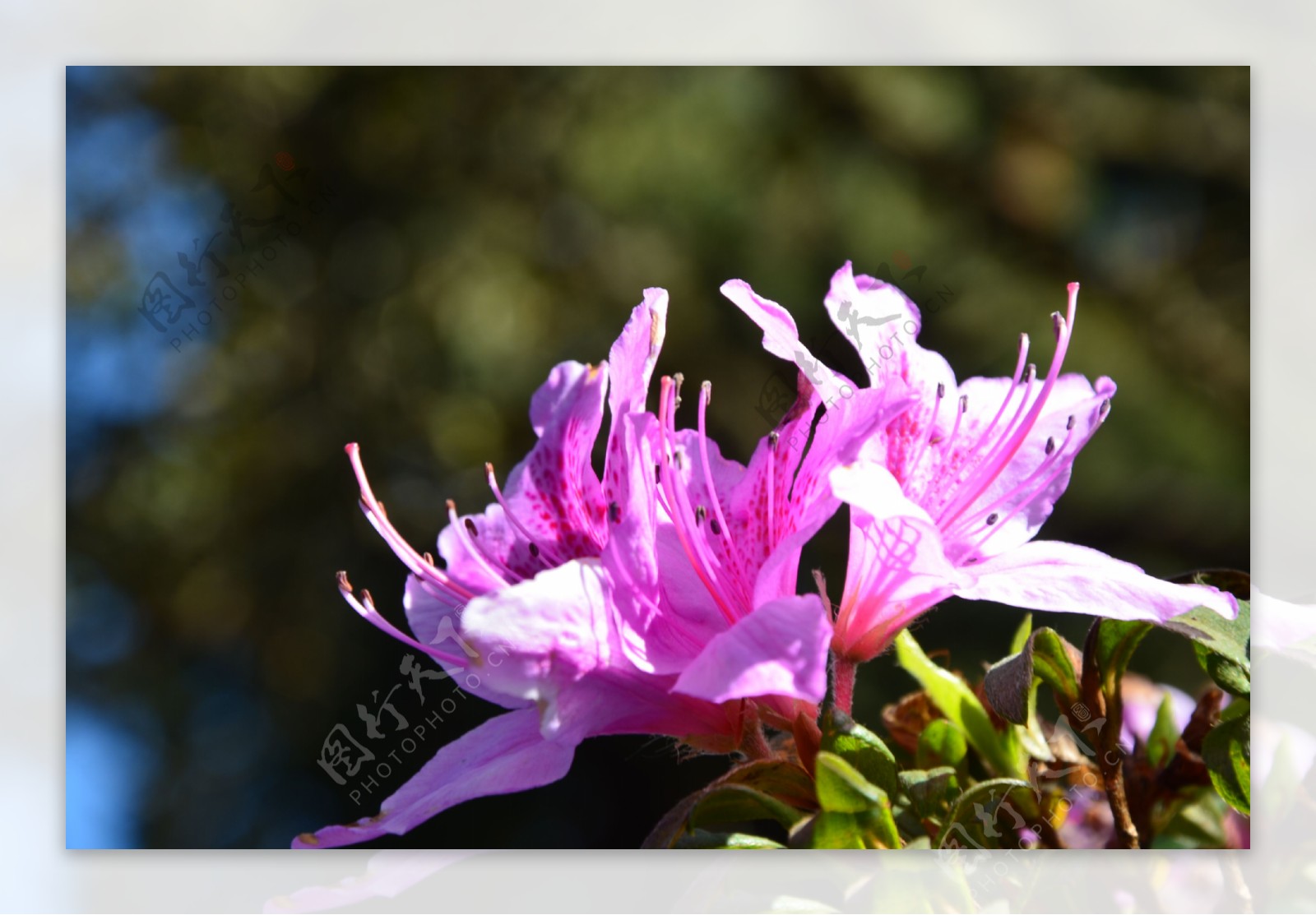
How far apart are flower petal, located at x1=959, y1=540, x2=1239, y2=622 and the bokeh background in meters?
0.43

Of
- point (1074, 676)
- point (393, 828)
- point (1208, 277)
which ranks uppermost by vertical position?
point (1208, 277)

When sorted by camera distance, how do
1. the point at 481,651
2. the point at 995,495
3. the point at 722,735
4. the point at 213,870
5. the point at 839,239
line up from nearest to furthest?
1. the point at 481,651
2. the point at 722,735
3. the point at 995,495
4. the point at 213,870
5. the point at 839,239

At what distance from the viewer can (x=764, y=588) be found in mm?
944

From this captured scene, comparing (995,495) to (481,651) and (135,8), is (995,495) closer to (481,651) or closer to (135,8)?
(481,651)

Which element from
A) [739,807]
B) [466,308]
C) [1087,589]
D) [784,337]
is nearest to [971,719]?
[1087,589]

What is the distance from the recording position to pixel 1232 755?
1075mm

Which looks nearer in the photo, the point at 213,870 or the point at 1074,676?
the point at 1074,676

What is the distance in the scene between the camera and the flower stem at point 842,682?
984 mm

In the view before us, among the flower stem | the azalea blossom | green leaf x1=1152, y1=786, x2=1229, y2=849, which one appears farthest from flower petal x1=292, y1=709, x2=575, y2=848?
green leaf x1=1152, y1=786, x2=1229, y2=849

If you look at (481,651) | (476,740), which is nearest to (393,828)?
(476,740)

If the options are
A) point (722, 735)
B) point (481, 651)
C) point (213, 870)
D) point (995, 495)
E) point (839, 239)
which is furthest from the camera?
point (839, 239)

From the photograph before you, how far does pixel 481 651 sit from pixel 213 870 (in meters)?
0.81

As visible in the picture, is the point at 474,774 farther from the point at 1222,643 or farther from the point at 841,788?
the point at 1222,643

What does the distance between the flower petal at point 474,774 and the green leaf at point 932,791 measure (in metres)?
0.26
